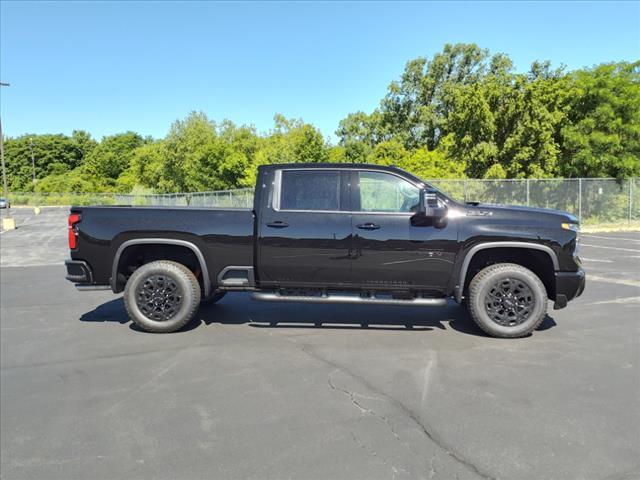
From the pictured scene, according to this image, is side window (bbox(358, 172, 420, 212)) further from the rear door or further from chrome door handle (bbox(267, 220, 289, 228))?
chrome door handle (bbox(267, 220, 289, 228))

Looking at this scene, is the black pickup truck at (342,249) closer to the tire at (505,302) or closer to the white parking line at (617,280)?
the tire at (505,302)

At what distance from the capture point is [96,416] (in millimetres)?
3490

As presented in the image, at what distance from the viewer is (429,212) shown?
16.8 ft

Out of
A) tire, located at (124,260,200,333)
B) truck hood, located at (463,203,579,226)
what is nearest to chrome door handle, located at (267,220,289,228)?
tire, located at (124,260,200,333)

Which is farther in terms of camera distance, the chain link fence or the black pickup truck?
the chain link fence

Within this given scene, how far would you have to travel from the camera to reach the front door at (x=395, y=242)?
5297 millimetres

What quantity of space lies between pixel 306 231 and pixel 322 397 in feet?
7.05

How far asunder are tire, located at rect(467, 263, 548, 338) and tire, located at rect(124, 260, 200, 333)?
332cm

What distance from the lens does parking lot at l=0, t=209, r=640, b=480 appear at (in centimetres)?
288

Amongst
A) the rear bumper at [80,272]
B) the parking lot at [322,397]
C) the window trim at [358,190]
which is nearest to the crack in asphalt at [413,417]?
the parking lot at [322,397]

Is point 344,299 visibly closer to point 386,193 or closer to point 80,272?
point 386,193

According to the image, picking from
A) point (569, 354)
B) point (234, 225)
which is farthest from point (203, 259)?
point (569, 354)

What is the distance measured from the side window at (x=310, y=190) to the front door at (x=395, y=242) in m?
0.28

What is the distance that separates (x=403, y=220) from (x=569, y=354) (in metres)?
2.20
